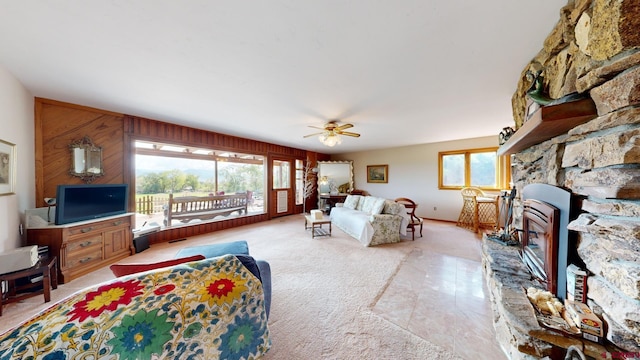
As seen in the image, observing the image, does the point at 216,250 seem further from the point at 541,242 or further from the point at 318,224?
the point at 541,242

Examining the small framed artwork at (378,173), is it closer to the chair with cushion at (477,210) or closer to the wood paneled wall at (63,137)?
A: the chair with cushion at (477,210)

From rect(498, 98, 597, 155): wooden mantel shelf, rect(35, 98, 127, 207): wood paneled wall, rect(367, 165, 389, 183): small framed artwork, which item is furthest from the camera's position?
rect(367, 165, 389, 183): small framed artwork

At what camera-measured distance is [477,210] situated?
14.4 feet

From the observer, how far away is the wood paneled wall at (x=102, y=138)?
2.64 m

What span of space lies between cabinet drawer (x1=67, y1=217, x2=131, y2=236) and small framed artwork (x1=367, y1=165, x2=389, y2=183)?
6241mm

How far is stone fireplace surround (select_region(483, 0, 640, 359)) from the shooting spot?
0.88 metres

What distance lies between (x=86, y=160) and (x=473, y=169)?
7880 mm

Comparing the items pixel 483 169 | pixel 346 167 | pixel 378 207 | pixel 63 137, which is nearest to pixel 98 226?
pixel 63 137

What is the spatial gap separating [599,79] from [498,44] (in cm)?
77

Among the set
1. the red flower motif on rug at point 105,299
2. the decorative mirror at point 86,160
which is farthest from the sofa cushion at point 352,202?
the decorative mirror at point 86,160

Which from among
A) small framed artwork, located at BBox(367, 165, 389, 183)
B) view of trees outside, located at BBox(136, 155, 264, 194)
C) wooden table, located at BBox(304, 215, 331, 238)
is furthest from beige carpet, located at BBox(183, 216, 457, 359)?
small framed artwork, located at BBox(367, 165, 389, 183)

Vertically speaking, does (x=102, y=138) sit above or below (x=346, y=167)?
above

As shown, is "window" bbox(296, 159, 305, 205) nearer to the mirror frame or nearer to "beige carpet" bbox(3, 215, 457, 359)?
the mirror frame

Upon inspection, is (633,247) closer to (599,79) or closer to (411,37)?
(599,79)
